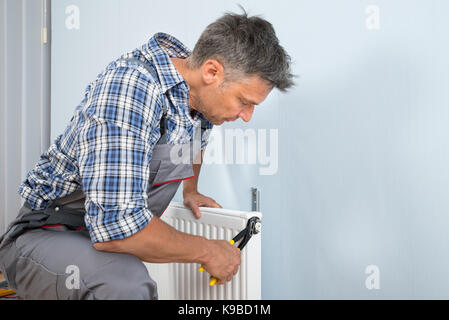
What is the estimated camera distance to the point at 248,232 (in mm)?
1030

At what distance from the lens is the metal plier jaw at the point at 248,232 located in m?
1.02

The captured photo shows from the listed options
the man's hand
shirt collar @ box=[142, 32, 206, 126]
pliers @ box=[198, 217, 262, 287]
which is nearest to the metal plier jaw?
pliers @ box=[198, 217, 262, 287]

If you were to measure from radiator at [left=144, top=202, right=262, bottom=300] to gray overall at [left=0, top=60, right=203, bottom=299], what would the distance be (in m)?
0.18

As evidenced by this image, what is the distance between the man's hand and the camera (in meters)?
1.17

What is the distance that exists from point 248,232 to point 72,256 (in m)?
0.42

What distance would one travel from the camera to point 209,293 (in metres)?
1.16

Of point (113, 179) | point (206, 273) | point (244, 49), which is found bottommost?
point (206, 273)


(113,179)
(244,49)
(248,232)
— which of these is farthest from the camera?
(248,232)

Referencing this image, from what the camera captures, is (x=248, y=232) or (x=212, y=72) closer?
(x=212, y=72)

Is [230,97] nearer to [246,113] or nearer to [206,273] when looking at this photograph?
[246,113]

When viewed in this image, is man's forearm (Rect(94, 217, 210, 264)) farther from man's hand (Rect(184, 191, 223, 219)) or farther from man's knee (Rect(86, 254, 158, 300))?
man's hand (Rect(184, 191, 223, 219))

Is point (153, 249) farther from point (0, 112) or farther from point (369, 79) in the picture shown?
point (0, 112)

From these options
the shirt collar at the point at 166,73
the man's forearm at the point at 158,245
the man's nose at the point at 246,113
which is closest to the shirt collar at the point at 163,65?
the shirt collar at the point at 166,73

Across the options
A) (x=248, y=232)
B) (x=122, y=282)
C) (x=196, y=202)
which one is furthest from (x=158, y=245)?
(x=196, y=202)
